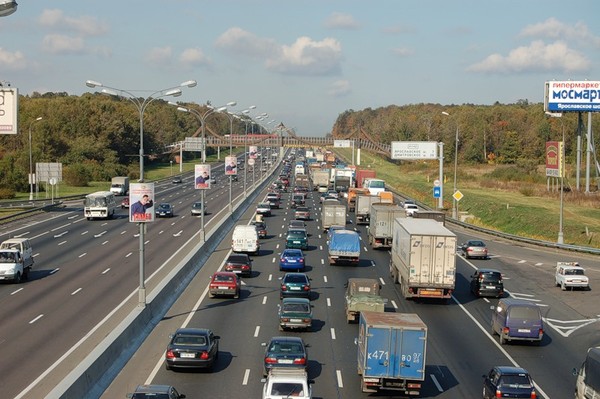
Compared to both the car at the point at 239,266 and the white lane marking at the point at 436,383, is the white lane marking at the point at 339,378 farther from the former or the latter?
the car at the point at 239,266

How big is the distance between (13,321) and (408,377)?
17.7 meters

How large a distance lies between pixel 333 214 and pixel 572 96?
103 ft

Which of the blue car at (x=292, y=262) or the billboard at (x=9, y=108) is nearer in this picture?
the billboard at (x=9, y=108)

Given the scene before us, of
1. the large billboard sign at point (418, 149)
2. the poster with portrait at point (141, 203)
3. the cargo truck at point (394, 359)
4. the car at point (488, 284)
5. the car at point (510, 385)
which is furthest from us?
the large billboard sign at point (418, 149)

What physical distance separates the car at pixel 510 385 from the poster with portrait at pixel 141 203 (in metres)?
16.4

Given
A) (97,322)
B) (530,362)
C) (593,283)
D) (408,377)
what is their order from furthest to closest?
(593,283) → (97,322) → (530,362) → (408,377)

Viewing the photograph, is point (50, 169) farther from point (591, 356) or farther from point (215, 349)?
point (591, 356)

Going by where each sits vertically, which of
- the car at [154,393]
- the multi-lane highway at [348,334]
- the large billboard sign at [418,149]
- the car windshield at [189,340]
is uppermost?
the large billboard sign at [418,149]

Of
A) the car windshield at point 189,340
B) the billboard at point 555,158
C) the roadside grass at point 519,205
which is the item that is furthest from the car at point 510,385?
the billboard at point 555,158

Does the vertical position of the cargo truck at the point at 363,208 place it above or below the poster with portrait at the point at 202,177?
below

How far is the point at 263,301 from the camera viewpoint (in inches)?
1570

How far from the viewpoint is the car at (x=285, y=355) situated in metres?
25.2

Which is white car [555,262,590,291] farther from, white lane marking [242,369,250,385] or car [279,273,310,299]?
white lane marking [242,369,250,385]

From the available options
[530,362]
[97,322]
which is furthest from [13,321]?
[530,362]
